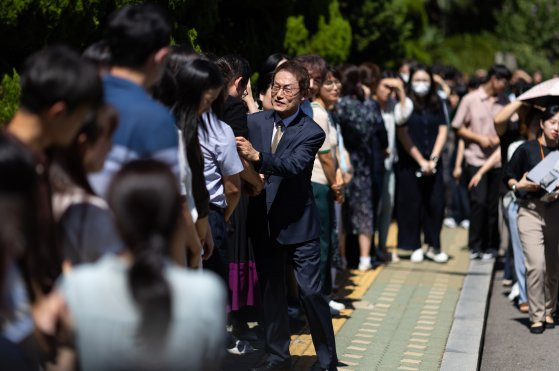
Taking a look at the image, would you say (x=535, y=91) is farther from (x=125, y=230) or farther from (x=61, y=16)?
(x=125, y=230)

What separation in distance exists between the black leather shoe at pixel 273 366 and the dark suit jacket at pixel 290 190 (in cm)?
84

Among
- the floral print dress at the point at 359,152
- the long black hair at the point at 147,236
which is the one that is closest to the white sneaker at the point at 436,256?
the floral print dress at the point at 359,152

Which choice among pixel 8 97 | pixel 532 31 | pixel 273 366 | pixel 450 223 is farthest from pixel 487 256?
pixel 532 31

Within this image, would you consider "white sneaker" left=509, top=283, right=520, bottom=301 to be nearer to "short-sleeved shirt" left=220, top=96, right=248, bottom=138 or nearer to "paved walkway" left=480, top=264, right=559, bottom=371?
"paved walkway" left=480, top=264, right=559, bottom=371

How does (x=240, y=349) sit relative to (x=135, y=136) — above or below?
below

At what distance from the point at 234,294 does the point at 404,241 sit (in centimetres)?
475

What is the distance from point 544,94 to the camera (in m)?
8.55

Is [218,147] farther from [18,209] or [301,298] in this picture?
[18,209]

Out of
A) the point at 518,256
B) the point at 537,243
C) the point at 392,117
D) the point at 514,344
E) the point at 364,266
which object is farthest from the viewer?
the point at 392,117

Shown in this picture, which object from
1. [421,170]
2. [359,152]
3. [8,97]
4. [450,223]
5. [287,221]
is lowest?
[450,223]

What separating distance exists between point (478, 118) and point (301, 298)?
5.86 meters

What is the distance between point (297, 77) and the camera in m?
6.76

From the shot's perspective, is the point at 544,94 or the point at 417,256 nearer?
the point at 544,94

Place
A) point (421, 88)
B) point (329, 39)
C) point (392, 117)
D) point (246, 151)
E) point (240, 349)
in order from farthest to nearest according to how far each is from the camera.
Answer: point (329, 39), point (421, 88), point (392, 117), point (240, 349), point (246, 151)
